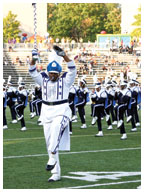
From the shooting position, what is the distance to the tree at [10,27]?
6588 centimetres

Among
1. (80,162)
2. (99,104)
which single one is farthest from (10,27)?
(80,162)

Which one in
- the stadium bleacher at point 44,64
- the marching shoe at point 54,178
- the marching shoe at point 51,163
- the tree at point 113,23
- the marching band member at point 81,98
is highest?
the tree at point 113,23

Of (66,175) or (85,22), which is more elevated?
(85,22)

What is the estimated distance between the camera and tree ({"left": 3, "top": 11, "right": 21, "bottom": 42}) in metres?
65.9

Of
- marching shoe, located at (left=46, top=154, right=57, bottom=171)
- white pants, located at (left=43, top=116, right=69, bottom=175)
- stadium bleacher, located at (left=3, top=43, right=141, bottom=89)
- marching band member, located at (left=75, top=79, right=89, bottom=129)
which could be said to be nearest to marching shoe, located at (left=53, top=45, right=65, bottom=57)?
white pants, located at (left=43, top=116, right=69, bottom=175)

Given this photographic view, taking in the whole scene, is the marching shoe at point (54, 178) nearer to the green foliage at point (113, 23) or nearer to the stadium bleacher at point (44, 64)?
the stadium bleacher at point (44, 64)

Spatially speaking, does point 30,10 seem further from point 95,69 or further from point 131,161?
point 131,161

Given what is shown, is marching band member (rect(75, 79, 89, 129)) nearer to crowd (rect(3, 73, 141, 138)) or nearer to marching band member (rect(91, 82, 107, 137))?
crowd (rect(3, 73, 141, 138))

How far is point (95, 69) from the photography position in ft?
148

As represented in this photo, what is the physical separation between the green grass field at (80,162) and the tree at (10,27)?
4822 centimetres

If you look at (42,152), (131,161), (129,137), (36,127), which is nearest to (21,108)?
(36,127)

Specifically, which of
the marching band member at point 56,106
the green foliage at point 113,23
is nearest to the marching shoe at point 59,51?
the marching band member at point 56,106

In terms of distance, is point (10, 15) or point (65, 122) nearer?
point (65, 122)

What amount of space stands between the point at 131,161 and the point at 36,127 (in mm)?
9252
